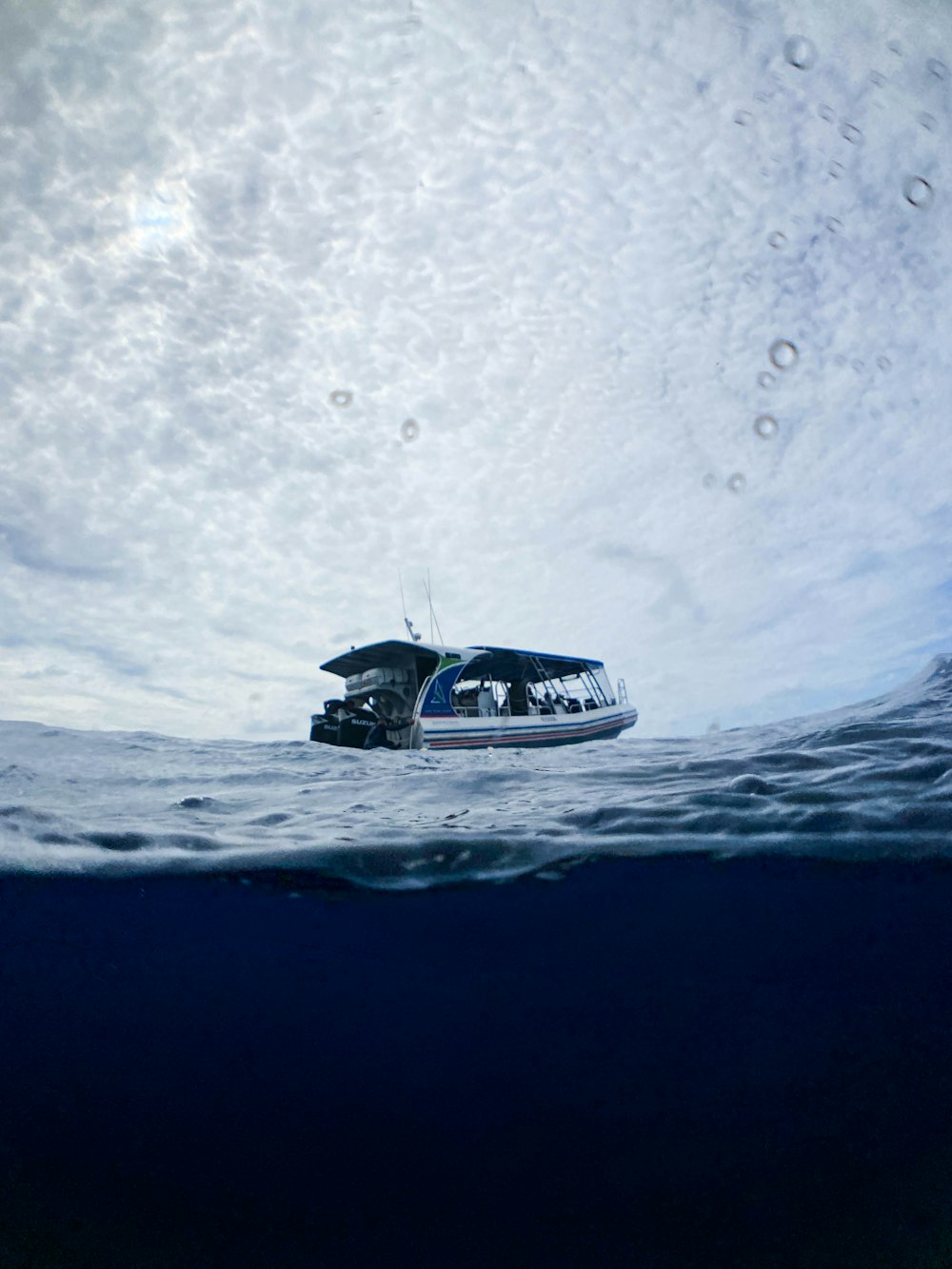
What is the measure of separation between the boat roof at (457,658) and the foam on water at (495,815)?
10288mm

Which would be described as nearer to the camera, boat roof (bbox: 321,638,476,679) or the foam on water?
the foam on water

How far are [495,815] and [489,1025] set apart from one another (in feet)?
6.81

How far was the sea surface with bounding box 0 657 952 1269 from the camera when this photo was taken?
4.84m

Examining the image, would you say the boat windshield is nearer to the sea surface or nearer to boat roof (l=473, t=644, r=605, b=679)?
boat roof (l=473, t=644, r=605, b=679)

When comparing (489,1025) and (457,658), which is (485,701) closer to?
(457,658)

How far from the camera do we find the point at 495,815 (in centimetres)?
594

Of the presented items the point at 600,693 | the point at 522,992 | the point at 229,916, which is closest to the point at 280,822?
the point at 229,916

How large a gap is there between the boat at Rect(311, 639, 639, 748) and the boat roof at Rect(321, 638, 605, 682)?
3cm

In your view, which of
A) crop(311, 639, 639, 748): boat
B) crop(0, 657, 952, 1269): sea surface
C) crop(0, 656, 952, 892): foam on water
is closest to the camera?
crop(0, 657, 952, 1269): sea surface

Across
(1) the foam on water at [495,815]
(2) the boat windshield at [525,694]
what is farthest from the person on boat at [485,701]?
(1) the foam on water at [495,815]

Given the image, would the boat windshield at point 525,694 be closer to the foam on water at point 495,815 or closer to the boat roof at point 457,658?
the boat roof at point 457,658

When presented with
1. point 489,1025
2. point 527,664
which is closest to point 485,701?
point 527,664

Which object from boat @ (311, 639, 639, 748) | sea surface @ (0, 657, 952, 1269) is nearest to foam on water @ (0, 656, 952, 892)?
sea surface @ (0, 657, 952, 1269)

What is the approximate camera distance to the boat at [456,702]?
17266 mm
